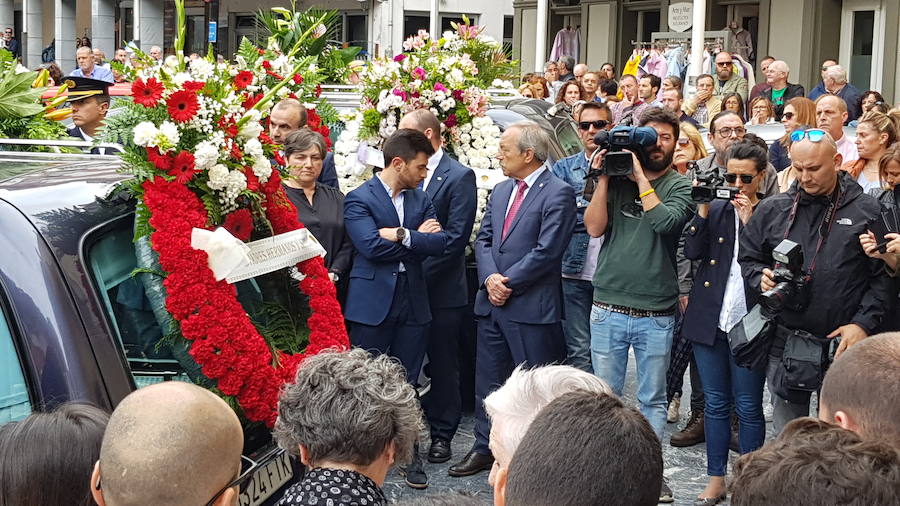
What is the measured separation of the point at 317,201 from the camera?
6.76 m

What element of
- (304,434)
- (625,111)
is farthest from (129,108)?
(625,111)

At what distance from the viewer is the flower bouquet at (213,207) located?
3840mm

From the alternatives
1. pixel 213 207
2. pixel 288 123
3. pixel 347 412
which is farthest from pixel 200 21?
pixel 347 412

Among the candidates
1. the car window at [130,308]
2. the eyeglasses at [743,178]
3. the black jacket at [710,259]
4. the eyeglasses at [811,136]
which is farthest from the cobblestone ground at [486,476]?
the car window at [130,308]

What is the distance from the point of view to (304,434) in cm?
333

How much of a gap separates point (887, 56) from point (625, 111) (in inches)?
275

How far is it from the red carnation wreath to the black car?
0.32 feet

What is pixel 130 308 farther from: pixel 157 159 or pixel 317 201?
pixel 317 201

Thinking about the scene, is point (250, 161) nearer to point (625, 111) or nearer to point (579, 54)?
point (625, 111)

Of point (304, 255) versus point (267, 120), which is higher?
point (267, 120)

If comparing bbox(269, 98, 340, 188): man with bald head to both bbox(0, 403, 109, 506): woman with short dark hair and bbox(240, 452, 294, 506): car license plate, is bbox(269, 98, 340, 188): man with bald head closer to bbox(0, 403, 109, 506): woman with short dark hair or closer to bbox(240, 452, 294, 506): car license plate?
bbox(240, 452, 294, 506): car license plate

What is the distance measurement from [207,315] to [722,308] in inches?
119

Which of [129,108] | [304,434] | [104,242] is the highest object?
[129,108]

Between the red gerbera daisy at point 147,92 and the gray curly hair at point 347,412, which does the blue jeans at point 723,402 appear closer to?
the gray curly hair at point 347,412
